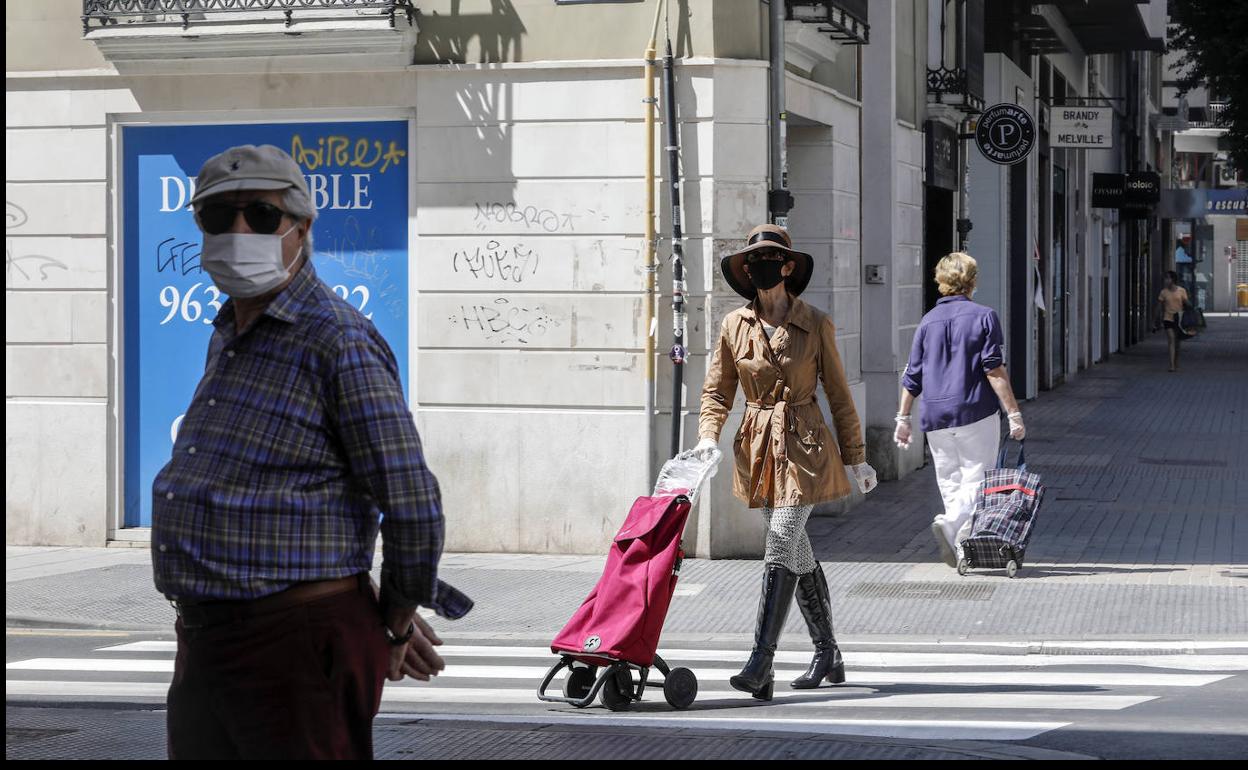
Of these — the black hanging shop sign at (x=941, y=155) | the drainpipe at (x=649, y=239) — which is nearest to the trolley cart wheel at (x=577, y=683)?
the drainpipe at (x=649, y=239)

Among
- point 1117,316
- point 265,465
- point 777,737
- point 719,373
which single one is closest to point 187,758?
point 265,465

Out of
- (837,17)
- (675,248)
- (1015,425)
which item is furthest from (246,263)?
(837,17)

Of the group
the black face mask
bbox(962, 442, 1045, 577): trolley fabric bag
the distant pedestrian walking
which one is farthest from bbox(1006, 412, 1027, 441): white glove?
the distant pedestrian walking

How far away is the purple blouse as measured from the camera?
10.9 metres

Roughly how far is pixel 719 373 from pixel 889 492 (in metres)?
8.03

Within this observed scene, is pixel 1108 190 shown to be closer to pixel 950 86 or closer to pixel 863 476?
pixel 950 86

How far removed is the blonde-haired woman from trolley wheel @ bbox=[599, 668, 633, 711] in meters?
3.72

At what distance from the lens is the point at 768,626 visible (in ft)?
25.1

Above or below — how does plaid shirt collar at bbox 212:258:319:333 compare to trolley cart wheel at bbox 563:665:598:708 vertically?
above

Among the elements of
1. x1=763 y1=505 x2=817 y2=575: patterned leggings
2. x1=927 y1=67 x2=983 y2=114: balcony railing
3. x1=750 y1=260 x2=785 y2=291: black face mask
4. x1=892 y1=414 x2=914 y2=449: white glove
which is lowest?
x1=763 y1=505 x2=817 y2=575: patterned leggings

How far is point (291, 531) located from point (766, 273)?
4.34 metres

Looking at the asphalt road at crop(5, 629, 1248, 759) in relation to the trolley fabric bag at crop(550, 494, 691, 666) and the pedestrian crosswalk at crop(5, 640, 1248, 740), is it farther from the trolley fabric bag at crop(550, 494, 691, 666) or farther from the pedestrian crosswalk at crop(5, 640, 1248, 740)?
the trolley fabric bag at crop(550, 494, 691, 666)

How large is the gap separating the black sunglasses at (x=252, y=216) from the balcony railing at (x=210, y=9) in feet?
28.8

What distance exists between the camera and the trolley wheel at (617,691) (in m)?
7.49
